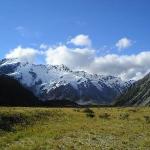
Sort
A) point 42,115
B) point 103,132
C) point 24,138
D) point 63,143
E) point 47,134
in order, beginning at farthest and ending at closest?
point 42,115, point 103,132, point 47,134, point 24,138, point 63,143

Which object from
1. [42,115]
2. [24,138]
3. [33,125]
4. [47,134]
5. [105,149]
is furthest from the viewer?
[42,115]

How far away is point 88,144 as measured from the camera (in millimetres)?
36969

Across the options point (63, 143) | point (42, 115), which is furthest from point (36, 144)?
point (42, 115)

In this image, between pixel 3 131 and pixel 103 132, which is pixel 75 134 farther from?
pixel 3 131

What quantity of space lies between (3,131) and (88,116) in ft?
104

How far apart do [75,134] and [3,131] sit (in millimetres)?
7752

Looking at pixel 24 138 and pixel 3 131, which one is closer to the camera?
pixel 24 138

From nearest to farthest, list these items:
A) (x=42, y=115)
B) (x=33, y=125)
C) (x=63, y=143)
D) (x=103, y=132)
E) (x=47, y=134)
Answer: (x=63, y=143)
(x=47, y=134)
(x=103, y=132)
(x=33, y=125)
(x=42, y=115)

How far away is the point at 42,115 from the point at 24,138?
25.0 meters

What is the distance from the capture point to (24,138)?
40.2 meters

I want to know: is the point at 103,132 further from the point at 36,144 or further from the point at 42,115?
the point at 42,115

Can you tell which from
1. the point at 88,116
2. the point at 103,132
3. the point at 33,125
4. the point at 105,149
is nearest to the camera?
the point at 105,149

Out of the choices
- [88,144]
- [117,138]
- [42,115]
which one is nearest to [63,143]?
[88,144]

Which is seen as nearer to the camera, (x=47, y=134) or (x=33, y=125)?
(x=47, y=134)
